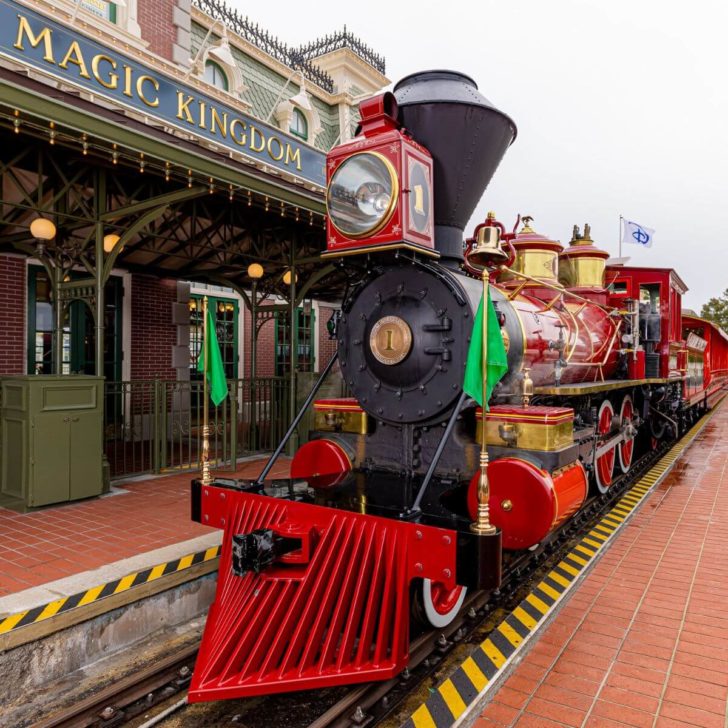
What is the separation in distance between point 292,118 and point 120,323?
6.93m

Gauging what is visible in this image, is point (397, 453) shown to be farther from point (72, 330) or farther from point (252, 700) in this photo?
point (72, 330)

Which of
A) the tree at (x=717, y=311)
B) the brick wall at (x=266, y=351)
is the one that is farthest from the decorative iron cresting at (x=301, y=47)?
the tree at (x=717, y=311)

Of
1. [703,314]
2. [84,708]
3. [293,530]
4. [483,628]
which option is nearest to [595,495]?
[483,628]

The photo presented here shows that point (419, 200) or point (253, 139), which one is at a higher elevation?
point (253, 139)

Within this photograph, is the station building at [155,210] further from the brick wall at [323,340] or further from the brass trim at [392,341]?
the brass trim at [392,341]

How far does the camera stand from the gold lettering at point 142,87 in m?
Answer: 4.91

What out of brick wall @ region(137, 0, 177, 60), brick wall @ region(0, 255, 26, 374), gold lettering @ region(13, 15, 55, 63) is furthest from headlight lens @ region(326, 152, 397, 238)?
brick wall @ region(137, 0, 177, 60)

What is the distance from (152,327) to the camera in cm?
982

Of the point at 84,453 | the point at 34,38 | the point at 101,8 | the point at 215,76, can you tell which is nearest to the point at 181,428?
the point at 84,453

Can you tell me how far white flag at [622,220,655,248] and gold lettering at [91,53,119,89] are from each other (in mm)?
12211

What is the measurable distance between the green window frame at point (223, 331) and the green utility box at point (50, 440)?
5.63 metres

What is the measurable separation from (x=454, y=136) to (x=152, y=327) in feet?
25.4

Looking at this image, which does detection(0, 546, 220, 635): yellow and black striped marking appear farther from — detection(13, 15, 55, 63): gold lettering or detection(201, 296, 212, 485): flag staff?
detection(13, 15, 55, 63): gold lettering

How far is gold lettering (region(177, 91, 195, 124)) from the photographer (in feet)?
17.1
